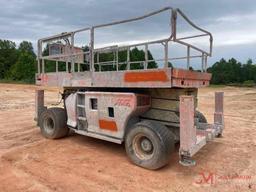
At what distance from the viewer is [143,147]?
470cm

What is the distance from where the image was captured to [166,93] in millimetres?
5059

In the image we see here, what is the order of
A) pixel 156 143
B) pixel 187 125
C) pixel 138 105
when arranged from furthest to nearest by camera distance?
pixel 138 105 → pixel 156 143 → pixel 187 125

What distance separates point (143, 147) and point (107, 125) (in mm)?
930

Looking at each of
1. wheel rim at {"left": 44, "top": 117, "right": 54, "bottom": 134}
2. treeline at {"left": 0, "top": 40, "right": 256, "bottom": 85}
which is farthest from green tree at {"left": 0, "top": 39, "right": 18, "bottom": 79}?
wheel rim at {"left": 44, "top": 117, "right": 54, "bottom": 134}

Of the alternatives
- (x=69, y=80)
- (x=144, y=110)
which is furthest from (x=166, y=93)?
(x=69, y=80)

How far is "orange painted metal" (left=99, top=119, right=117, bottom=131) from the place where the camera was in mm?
5109

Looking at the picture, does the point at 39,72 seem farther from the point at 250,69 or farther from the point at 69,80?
the point at 250,69

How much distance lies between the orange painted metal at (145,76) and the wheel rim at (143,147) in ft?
3.22

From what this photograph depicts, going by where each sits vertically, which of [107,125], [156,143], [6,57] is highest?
[6,57]

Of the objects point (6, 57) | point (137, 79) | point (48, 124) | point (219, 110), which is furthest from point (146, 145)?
point (6, 57)

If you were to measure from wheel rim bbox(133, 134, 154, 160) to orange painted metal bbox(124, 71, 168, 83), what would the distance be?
0.98 m

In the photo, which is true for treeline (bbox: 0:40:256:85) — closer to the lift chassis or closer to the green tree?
the green tree

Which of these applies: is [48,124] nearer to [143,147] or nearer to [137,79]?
[143,147]

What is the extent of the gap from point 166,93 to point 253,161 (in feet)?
6.83
